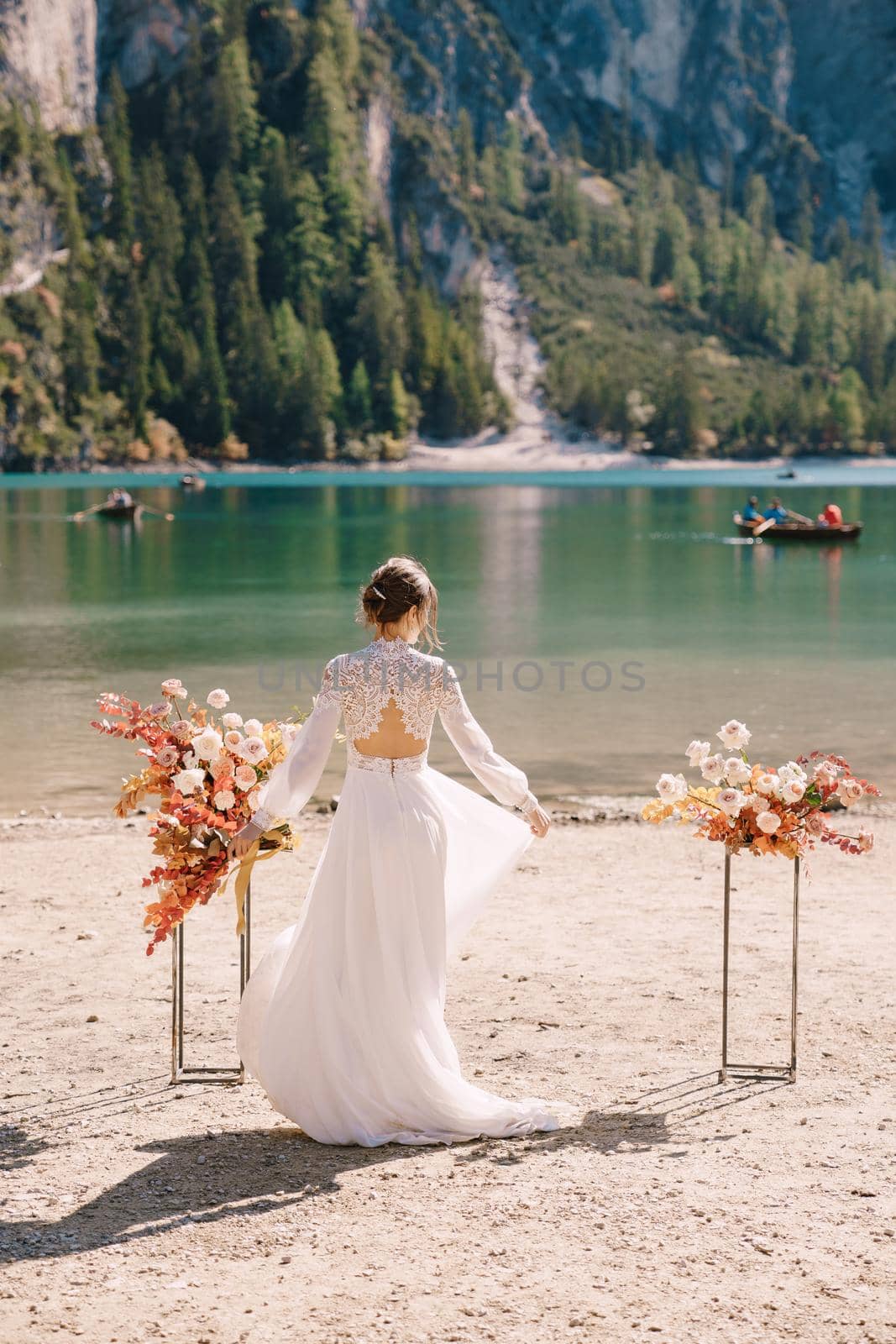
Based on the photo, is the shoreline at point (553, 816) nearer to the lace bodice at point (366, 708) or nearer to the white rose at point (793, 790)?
the white rose at point (793, 790)

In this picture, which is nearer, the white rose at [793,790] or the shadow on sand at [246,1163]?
the shadow on sand at [246,1163]

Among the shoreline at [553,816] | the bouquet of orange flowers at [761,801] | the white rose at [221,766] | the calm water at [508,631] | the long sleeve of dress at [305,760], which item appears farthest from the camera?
the calm water at [508,631]

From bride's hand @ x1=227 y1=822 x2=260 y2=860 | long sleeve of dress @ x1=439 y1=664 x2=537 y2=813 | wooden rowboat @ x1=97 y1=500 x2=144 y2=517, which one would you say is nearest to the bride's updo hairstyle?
long sleeve of dress @ x1=439 y1=664 x2=537 y2=813

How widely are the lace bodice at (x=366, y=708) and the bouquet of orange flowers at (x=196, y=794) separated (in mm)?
355

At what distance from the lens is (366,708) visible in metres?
7.19

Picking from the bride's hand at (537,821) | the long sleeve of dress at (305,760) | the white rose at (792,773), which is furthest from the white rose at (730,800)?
the long sleeve of dress at (305,760)

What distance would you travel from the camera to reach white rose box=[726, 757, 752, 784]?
7828mm

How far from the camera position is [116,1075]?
8133mm

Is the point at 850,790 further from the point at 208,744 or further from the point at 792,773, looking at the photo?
the point at 208,744

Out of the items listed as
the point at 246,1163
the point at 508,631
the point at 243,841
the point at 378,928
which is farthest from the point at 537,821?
the point at 508,631

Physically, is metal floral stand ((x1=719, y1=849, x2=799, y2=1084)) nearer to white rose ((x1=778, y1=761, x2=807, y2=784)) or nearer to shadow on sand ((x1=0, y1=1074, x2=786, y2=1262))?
shadow on sand ((x1=0, y1=1074, x2=786, y2=1262))

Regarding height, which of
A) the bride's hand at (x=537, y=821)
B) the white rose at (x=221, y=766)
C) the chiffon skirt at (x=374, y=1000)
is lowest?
the chiffon skirt at (x=374, y=1000)

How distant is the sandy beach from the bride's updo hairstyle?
237 cm

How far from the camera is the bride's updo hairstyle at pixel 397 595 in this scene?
707 cm
